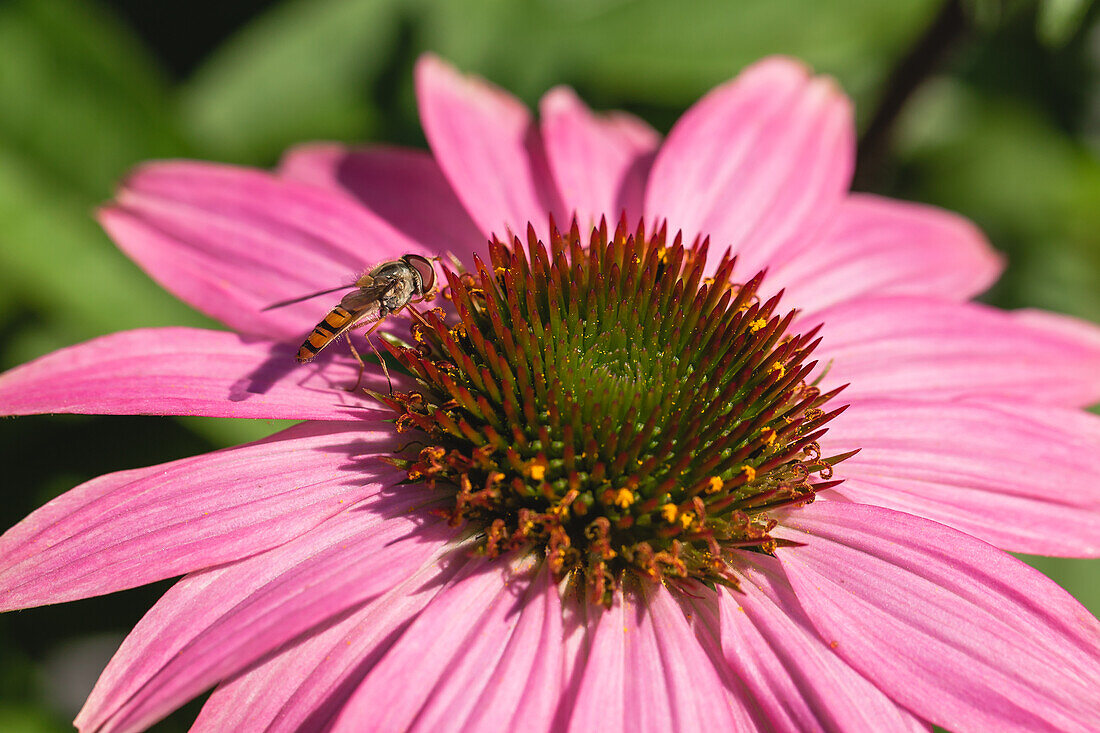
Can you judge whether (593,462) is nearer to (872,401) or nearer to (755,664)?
(755,664)

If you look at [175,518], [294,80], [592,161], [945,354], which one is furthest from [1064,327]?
[294,80]

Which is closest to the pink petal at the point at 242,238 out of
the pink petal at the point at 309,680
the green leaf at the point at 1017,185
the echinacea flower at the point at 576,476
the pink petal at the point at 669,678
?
the echinacea flower at the point at 576,476

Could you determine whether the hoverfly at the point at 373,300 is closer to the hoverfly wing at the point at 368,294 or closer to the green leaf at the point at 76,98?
the hoverfly wing at the point at 368,294

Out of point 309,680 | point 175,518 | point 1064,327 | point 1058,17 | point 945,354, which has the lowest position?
point 309,680

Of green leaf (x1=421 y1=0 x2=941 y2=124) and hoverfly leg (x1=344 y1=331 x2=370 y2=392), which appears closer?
hoverfly leg (x1=344 y1=331 x2=370 y2=392)

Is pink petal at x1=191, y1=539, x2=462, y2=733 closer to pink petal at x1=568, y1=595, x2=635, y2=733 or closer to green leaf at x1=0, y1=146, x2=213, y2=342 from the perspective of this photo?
pink petal at x1=568, y1=595, x2=635, y2=733

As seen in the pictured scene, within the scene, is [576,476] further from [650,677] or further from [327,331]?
[327,331]

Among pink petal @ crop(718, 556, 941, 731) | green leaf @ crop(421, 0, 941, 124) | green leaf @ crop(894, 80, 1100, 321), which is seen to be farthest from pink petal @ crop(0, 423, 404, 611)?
green leaf @ crop(894, 80, 1100, 321)
